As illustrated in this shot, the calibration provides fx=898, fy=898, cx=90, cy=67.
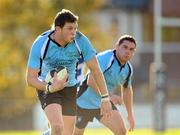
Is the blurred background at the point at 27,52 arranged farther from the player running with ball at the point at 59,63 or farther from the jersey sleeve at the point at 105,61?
the player running with ball at the point at 59,63

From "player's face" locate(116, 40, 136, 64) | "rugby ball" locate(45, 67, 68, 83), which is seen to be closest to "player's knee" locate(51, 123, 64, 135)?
"rugby ball" locate(45, 67, 68, 83)

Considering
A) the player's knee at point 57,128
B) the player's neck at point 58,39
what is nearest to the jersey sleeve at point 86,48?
the player's neck at point 58,39

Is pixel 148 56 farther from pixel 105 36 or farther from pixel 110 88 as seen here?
pixel 110 88

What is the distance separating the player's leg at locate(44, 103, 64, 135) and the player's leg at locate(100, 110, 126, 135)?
4.48 ft

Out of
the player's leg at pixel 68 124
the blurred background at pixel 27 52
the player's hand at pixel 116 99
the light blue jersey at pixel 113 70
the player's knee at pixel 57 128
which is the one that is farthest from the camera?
the blurred background at pixel 27 52

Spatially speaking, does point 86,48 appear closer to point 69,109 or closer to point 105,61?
point 69,109

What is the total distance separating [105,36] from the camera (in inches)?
1421

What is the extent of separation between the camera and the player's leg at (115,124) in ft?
41.3

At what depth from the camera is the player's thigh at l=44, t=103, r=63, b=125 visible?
11.2 metres

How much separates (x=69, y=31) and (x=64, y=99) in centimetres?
107

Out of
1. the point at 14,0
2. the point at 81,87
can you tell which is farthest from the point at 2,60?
the point at 81,87

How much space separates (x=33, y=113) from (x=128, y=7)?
11738mm

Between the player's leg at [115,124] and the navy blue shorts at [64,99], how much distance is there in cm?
81

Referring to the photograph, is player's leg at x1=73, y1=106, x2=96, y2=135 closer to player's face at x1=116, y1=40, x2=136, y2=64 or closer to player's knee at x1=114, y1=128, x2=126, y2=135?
player's knee at x1=114, y1=128, x2=126, y2=135
